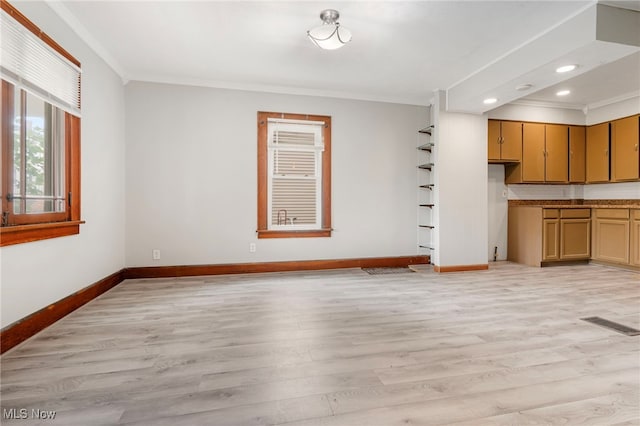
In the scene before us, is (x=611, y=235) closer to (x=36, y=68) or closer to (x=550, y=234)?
(x=550, y=234)

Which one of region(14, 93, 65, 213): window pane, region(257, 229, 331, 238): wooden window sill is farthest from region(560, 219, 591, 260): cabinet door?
region(14, 93, 65, 213): window pane

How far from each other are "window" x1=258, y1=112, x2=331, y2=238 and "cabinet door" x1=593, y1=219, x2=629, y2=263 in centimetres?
443

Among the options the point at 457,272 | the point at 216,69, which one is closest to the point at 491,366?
the point at 457,272

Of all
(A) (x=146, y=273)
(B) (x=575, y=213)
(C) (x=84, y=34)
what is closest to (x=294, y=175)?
(A) (x=146, y=273)

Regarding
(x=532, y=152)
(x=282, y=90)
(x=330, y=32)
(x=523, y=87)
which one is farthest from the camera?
(x=532, y=152)

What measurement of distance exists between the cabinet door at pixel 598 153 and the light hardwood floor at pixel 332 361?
8.88 ft

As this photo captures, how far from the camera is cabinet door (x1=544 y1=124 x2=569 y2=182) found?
5.26 m

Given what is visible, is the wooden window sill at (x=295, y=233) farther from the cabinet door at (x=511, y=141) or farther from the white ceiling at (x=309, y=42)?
the cabinet door at (x=511, y=141)

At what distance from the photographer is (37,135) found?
2.44m

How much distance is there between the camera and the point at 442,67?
3793 millimetres

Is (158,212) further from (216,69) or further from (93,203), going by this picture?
(216,69)

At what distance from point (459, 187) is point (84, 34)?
190 inches

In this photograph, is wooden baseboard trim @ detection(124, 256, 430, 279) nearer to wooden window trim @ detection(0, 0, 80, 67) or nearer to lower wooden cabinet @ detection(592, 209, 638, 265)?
wooden window trim @ detection(0, 0, 80, 67)

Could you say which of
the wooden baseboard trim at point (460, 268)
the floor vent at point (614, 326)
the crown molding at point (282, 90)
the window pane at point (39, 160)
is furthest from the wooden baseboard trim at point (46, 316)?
the floor vent at point (614, 326)
